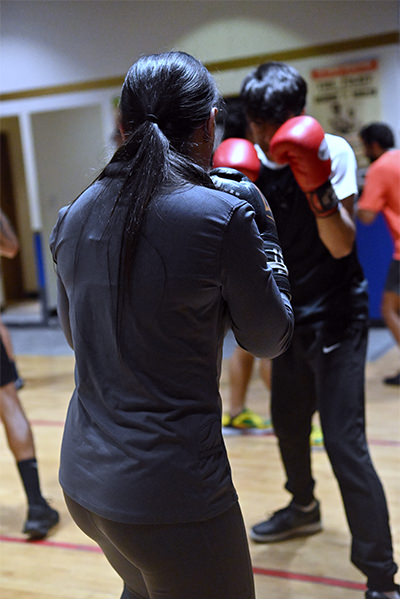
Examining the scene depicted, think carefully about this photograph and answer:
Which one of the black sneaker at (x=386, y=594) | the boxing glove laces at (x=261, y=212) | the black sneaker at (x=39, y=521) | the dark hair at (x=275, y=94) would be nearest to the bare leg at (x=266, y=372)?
the black sneaker at (x=39, y=521)

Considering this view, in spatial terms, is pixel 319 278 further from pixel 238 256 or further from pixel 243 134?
pixel 243 134

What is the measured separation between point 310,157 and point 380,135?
2441mm

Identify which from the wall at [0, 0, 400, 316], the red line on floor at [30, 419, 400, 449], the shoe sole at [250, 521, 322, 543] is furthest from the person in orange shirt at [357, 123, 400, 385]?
the shoe sole at [250, 521, 322, 543]

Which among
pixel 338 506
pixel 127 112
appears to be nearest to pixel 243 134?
pixel 338 506

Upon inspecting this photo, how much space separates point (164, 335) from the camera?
0.88 metres

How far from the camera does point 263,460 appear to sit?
2.70 metres

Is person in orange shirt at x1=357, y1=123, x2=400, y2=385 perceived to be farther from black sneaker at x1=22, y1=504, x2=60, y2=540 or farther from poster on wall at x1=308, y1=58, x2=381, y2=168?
black sneaker at x1=22, y1=504, x2=60, y2=540

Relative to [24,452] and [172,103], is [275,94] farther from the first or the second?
[24,452]

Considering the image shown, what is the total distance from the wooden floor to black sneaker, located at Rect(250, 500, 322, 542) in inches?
1.1

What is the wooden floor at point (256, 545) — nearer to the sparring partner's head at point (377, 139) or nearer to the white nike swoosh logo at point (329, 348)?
the white nike swoosh logo at point (329, 348)

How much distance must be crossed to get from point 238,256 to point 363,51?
4.36 meters

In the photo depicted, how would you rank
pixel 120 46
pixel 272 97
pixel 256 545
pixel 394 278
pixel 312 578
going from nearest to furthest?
1. pixel 272 97
2. pixel 312 578
3. pixel 256 545
4. pixel 120 46
5. pixel 394 278

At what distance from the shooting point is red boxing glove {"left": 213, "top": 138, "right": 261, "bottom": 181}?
1.50 metres

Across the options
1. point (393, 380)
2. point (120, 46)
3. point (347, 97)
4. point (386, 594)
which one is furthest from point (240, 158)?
point (347, 97)
